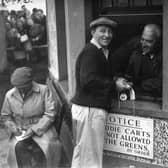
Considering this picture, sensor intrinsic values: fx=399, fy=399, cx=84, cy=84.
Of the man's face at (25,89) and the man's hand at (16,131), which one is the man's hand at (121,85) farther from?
the man's hand at (16,131)

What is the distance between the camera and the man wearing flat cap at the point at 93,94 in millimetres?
4230

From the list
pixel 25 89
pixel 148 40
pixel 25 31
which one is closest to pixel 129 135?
pixel 148 40

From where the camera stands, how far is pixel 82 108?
4.39 meters

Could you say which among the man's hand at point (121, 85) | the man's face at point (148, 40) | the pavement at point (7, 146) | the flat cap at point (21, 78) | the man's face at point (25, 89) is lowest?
the pavement at point (7, 146)

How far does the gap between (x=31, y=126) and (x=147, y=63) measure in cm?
152

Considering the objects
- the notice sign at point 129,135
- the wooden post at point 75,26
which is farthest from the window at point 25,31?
the notice sign at point 129,135

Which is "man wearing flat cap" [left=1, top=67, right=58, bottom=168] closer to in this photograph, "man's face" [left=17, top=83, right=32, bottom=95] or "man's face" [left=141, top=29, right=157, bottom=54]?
"man's face" [left=17, top=83, right=32, bottom=95]

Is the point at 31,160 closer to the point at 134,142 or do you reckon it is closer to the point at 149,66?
the point at 134,142

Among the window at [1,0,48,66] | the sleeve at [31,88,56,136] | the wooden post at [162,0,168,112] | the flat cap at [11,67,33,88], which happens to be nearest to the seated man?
the wooden post at [162,0,168,112]

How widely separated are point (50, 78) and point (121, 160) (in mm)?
2100

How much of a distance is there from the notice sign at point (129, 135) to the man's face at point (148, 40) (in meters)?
0.78

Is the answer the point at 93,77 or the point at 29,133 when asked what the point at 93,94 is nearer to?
the point at 93,77

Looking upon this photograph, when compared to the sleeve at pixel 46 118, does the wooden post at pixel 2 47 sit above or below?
above

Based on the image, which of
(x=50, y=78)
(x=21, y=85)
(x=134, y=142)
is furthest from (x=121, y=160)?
(x=50, y=78)
